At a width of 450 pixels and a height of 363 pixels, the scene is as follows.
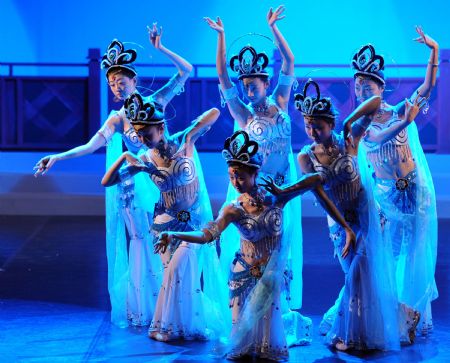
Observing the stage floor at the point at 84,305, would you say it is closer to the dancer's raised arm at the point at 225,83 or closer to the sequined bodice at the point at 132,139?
the sequined bodice at the point at 132,139

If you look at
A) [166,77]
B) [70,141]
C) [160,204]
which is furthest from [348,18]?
[160,204]

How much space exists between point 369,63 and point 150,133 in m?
1.15

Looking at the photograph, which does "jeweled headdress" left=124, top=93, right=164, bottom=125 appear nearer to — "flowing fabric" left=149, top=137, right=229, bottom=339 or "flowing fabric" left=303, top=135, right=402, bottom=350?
"flowing fabric" left=149, top=137, right=229, bottom=339

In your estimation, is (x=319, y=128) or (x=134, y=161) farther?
(x=134, y=161)

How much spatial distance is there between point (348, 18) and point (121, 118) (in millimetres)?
5410

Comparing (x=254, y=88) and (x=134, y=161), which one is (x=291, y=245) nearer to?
(x=254, y=88)

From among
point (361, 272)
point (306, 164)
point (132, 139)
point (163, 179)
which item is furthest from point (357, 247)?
point (132, 139)

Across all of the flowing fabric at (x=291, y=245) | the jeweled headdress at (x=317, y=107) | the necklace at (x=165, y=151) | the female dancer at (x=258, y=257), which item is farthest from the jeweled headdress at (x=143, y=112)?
the jeweled headdress at (x=317, y=107)

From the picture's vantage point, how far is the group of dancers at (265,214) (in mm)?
4559

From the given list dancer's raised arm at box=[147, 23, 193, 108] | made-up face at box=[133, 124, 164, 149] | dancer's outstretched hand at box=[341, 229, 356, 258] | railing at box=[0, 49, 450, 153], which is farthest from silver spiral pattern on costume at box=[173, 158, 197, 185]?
railing at box=[0, 49, 450, 153]

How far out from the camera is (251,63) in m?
5.05

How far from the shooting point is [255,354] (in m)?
4.56

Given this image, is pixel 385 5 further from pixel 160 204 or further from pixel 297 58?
pixel 160 204

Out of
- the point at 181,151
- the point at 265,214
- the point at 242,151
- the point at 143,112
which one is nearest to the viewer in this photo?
the point at 242,151
